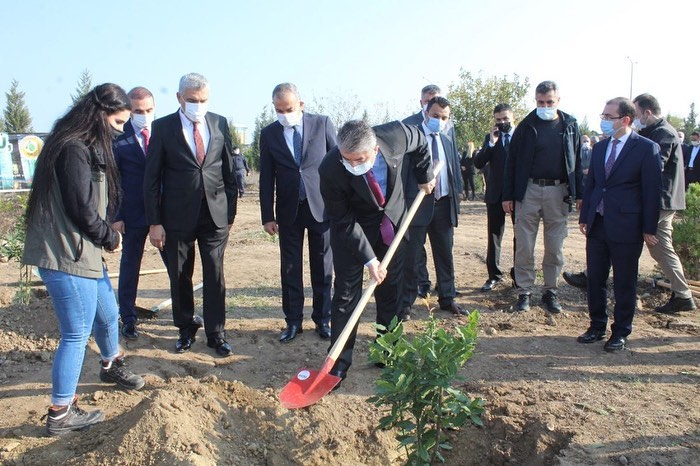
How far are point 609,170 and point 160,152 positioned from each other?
3.48 m

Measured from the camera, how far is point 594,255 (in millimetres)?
4641

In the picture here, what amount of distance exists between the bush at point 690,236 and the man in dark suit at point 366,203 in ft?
11.5

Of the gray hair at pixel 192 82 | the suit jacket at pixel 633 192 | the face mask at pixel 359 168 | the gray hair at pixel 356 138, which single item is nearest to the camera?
the gray hair at pixel 356 138

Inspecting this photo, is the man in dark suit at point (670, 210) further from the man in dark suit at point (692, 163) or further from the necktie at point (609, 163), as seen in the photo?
the man in dark suit at point (692, 163)

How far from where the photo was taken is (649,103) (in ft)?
18.8

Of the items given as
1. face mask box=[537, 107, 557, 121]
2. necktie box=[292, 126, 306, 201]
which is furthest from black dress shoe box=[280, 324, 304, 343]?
face mask box=[537, 107, 557, 121]

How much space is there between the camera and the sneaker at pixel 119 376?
3811 mm

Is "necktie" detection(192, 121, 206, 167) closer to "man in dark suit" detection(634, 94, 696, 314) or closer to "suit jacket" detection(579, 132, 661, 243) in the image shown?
"suit jacket" detection(579, 132, 661, 243)

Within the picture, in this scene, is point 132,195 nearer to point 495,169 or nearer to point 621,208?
point 495,169

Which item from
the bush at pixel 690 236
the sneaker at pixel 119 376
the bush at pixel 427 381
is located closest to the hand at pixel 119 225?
the sneaker at pixel 119 376

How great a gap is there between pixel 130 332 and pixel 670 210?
496 cm

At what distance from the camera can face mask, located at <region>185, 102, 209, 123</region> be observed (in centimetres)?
417

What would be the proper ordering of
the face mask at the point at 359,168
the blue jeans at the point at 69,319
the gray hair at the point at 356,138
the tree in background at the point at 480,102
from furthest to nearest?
1. the tree in background at the point at 480,102
2. the face mask at the point at 359,168
3. the gray hair at the point at 356,138
4. the blue jeans at the point at 69,319

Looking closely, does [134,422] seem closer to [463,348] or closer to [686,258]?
[463,348]
